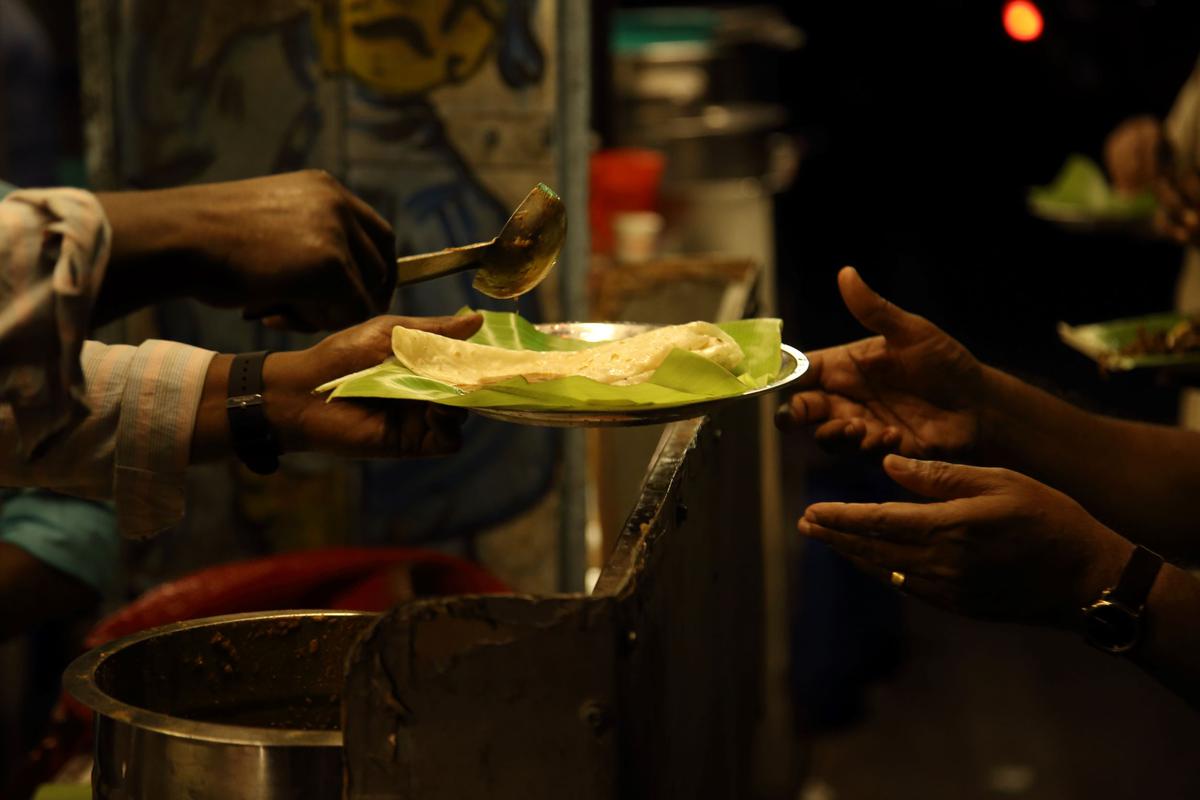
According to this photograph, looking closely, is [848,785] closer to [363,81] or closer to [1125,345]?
[1125,345]

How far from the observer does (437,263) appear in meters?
2.15

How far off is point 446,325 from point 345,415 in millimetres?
211

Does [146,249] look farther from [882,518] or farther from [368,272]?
[882,518]

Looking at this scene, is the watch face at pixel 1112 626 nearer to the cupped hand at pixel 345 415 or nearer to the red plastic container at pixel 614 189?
the cupped hand at pixel 345 415

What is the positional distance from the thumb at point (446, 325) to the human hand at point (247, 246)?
0.14m

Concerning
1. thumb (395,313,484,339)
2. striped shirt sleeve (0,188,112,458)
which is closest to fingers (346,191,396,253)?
thumb (395,313,484,339)

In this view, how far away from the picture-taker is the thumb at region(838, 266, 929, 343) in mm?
2223

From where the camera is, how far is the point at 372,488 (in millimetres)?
3531

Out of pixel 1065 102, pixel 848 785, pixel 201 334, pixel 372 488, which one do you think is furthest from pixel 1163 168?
pixel 1065 102

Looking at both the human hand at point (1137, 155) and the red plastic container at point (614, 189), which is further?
the red plastic container at point (614, 189)

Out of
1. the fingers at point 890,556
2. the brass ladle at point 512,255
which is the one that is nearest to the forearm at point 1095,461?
the fingers at point 890,556

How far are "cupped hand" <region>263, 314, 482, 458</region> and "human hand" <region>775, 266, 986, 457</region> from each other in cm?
67

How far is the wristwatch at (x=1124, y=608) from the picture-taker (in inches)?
70.7

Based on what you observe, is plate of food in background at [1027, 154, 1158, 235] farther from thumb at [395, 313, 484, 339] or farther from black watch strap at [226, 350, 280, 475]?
black watch strap at [226, 350, 280, 475]
